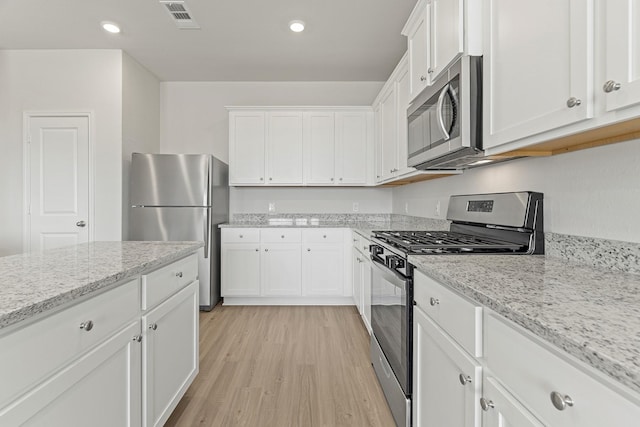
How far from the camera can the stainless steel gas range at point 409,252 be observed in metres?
1.57

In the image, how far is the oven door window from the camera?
161cm

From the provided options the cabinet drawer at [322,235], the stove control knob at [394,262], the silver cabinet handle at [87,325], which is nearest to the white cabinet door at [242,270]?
the cabinet drawer at [322,235]

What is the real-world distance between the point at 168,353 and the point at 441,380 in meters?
1.22

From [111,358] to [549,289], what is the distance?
138 centimetres

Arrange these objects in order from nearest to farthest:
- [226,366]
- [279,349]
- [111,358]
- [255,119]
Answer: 1. [111,358]
2. [226,366]
3. [279,349]
4. [255,119]

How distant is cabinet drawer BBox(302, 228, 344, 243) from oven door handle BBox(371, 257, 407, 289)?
1.62m

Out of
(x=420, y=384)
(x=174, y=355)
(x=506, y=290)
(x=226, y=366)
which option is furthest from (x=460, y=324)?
(x=226, y=366)

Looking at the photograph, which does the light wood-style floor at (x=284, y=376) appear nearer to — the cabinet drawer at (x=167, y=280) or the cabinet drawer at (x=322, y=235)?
the cabinet drawer at (x=167, y=280)

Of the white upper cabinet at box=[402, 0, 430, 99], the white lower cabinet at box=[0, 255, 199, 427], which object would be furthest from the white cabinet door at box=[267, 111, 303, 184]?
the white lower cabinet at box=[0, 255, 199, 427]

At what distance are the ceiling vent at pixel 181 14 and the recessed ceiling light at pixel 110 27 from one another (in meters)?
0.58

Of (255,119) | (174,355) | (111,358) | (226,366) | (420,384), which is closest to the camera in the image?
(111,358)

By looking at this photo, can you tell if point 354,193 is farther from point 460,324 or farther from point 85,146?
point 460,324

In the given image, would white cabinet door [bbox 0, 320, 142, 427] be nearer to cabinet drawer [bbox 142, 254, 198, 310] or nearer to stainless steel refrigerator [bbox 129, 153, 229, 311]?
cabinet drawer [bbox 142, 254, 198, 310]

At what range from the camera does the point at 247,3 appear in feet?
9.02
